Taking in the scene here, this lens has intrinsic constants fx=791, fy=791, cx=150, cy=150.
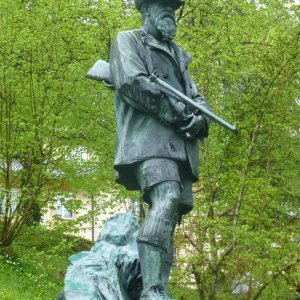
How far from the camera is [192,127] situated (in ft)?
18.5

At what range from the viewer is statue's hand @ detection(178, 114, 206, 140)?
564 centimetres

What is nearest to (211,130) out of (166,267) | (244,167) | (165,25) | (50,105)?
(244,167)

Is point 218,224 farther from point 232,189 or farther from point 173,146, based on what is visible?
point 173,146

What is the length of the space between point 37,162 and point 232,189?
4.25 m

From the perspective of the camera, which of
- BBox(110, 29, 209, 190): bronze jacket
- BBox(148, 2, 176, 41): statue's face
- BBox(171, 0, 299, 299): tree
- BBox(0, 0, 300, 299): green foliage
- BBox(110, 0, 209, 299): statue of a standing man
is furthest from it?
BBox(0, 0, 300, 299): green foliage

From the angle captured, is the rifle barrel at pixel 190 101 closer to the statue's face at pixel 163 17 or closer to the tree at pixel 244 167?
the statue's face at pixel 163 17

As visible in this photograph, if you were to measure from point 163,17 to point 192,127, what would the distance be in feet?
2.90

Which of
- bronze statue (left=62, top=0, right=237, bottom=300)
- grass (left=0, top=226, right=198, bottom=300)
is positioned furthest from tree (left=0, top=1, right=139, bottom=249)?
bronze statue (left=62, top=0, right=237, bottom=300)

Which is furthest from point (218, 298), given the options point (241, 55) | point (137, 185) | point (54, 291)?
point (137, 185)

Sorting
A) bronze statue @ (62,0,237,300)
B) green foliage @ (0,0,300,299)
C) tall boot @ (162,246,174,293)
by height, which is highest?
green foliage @ (0,0,300,299)

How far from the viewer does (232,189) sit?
40.2ft

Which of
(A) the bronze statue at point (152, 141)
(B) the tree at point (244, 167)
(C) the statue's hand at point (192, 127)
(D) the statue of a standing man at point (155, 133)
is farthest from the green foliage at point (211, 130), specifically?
(C) the statue's hand at point (192, 127)

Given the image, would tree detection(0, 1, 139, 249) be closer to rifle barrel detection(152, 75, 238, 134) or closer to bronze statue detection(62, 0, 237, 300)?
bronze statue detection(62, 0, 237, 300)

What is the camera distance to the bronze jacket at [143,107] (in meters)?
5.60
